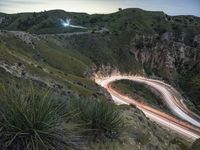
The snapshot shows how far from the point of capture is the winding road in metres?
66.9

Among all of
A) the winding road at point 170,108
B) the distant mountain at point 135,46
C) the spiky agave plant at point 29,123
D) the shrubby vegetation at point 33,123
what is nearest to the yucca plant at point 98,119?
the shrubby vegetation at point 33,123

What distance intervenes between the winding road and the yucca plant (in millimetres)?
39104

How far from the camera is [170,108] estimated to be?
312 feet

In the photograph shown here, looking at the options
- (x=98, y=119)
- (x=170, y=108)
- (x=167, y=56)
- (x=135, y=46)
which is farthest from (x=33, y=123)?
(x=167, y=56)

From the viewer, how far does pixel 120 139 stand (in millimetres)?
21219

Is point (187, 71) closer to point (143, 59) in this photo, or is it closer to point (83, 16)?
point (143, 59)

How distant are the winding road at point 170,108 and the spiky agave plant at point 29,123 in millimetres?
43407

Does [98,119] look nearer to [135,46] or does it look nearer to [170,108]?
[170,108]

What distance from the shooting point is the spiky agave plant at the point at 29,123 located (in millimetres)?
14617

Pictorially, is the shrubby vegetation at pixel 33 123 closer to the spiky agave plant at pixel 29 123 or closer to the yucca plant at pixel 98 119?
the spiky agave plant at pixel 29 123

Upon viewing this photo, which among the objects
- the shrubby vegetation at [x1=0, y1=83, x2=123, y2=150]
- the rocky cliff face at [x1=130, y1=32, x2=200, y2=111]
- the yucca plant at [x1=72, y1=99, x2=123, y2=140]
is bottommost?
the rocky cliff face at [x1=130, y1=32, x2=200, y2=111]

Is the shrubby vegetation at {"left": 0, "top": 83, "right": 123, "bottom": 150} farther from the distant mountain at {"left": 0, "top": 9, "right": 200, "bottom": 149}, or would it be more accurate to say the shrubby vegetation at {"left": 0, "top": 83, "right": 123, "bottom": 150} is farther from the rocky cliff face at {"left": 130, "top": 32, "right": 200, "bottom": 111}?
the rocky cliff face at {"left": 130, "top": 32, "right": 200, "bottom": 111}

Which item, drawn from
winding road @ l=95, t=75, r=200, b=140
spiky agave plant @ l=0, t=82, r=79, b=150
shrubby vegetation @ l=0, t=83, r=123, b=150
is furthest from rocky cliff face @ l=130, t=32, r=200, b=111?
spiky agave plant @ l=0, t=82, r=79, b=150

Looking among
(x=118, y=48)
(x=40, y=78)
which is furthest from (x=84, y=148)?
(x=118, y=48)
